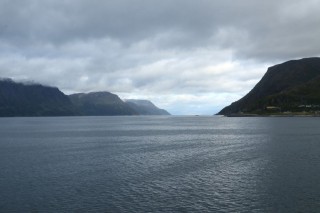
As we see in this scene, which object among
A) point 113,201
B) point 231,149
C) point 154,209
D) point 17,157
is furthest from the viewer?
point 231,149

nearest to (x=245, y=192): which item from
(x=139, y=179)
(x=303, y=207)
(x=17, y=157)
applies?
(x=303, y=207)

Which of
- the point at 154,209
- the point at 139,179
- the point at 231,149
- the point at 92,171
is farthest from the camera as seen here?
the point at 231,149

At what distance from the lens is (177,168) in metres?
81.2

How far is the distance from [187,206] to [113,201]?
11742mm

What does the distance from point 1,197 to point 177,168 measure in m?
39.3

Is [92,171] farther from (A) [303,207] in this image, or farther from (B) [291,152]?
(B) [291,152]

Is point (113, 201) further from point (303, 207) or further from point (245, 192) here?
point (303, 207)

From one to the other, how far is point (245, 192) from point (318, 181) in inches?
670

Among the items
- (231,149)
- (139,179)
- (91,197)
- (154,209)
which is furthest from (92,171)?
(231,149)

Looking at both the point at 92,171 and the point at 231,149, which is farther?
the point at 231,149

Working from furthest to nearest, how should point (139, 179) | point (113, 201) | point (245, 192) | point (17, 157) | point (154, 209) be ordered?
point (17, 157) → point (139, 179) → point (245, 192) → point (113, 201) → point (154, 209)

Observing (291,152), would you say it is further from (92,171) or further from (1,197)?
(1,197)

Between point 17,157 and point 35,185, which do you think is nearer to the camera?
point 35,185

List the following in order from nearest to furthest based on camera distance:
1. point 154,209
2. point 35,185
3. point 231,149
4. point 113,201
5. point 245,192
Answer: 1. point 154,209
2. point 113,201
3. point 245,192
4. point 35,185
5. point 231,149
